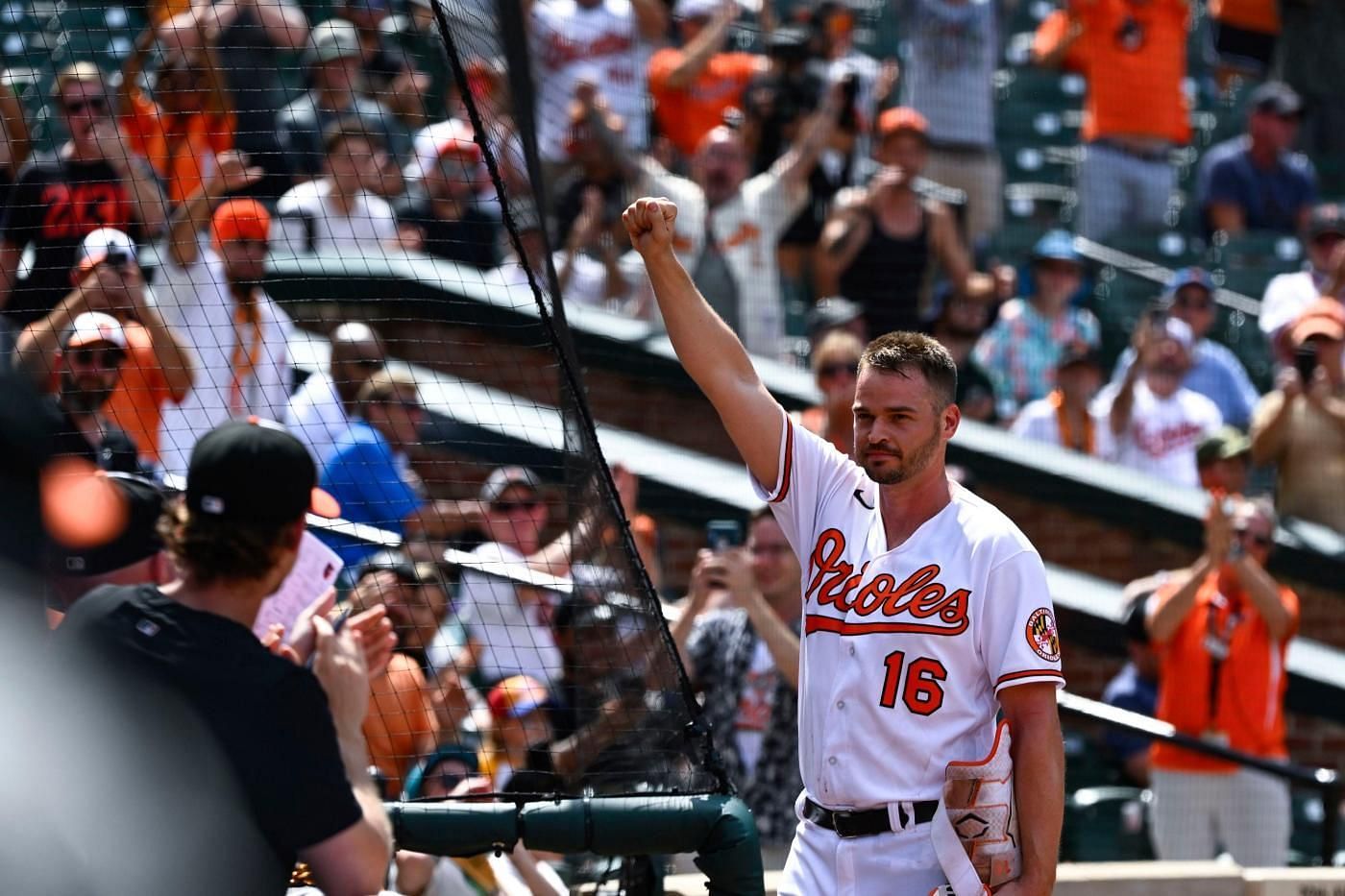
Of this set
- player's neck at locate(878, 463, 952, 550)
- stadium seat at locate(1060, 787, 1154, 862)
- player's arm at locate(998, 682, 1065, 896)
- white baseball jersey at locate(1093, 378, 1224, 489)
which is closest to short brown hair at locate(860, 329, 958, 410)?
player's neck at locate(878, 463, 952, 550)

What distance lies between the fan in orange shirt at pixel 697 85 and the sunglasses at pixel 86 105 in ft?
13.7

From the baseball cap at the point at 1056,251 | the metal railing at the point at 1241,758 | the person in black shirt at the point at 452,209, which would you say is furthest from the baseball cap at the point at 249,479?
the baseball cap at the point at 1056,251

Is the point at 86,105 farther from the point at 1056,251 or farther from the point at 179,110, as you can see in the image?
the point at 1056,251

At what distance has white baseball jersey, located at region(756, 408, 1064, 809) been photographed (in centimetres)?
365

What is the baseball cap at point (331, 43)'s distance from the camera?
933 centimetres

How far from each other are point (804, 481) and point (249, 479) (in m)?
1.34

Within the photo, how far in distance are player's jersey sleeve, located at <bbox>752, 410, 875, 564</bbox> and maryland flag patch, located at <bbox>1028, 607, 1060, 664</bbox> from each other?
1.50 feet

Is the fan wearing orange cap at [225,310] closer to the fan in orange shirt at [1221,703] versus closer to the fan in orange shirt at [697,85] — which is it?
the fan in orange shirt at [1221,703]

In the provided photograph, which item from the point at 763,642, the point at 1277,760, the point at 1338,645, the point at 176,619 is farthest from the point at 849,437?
the point at 176,619

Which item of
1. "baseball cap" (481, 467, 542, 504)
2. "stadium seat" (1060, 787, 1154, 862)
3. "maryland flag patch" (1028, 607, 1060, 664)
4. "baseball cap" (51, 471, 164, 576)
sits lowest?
"stadium seat" (1060, 787, 1154, 862)

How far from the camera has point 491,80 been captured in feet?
16.6

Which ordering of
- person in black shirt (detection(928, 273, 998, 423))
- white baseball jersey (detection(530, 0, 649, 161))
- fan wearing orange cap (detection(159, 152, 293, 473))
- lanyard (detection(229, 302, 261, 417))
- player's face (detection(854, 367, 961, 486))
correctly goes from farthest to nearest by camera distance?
white baseball jersey (detection(530, 0, 649, 161))
person in black shirt (detection(928, 273, 998, 423))
fan wearing orange cap (detection(159, 152, 293, 473))
lanyard (detection(229, 302, 261, 417))
player's face (detection(854, 367, 961, 486))

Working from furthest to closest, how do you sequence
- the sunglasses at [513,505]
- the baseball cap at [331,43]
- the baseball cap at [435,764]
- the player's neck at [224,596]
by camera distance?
the baseball cap at [331,43], the sunglasses at [513,505], the baseball cap at [435,764], the player's neck at [224,596]

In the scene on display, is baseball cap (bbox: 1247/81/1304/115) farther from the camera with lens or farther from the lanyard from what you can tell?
the camera with lens
